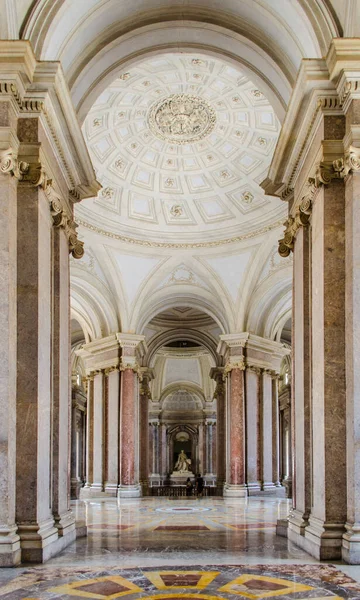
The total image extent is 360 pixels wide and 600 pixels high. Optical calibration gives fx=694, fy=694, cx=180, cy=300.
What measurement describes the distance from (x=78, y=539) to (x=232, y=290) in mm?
15648

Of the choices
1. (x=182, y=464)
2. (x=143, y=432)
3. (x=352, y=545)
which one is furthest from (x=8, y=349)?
(x=182, y=464)

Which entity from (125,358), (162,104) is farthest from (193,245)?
(162,104)

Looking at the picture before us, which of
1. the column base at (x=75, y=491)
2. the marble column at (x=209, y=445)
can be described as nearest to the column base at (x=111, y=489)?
the column base at (x=75, y=491)

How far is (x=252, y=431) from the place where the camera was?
992 inches

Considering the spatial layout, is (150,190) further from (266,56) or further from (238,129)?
(266,56)

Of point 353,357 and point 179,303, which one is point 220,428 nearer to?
point 179,303

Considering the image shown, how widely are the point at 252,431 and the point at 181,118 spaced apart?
454 inches

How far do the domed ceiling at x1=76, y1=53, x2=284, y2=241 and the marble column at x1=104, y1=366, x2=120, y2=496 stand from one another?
18.0 feet

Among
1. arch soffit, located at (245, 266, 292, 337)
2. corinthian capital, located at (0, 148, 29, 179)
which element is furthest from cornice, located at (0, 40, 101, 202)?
arch soffit, located at (245, 266, 292, 337)

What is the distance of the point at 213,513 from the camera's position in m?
16.7

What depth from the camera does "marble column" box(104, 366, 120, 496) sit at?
24.9 metres

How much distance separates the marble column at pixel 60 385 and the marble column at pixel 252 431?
1497 cm

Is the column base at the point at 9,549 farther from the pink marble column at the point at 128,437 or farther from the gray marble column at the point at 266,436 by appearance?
the gray marble column at the point at 266,436

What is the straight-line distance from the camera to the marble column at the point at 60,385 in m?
9.88
